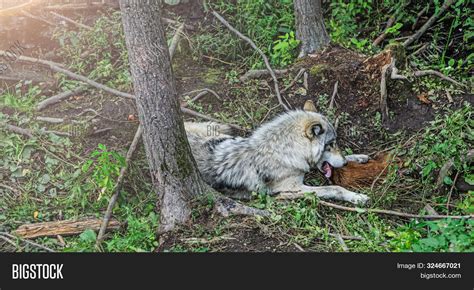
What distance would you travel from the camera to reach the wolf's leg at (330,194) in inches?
231

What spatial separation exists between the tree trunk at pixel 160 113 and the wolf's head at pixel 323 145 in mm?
1432

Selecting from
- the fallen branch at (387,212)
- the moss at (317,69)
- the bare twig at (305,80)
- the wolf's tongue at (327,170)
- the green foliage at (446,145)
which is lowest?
the fallen branch at (387,212)

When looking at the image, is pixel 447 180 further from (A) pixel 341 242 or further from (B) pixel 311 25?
(B) pixel 311 25

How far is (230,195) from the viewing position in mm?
6199

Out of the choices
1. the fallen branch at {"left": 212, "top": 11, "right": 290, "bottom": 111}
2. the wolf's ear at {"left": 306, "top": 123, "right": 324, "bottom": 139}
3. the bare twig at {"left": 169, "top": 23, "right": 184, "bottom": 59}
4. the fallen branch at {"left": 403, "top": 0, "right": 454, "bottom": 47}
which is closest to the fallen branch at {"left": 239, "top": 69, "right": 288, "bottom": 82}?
the fallen branch at {"left": 212, "top": 11, "right": 290, "bottom": 111}

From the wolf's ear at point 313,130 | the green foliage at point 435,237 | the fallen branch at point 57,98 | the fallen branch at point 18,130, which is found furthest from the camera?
the fallen branch at point 57,98

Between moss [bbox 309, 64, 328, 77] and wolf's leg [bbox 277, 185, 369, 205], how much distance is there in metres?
1.86

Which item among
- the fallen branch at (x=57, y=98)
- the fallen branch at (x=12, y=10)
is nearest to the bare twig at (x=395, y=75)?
the fallen branch at (x=57, y=98)

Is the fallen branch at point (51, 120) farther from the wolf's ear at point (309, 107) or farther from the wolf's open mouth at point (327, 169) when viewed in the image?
the wolf's open mouth at point (327, 169)

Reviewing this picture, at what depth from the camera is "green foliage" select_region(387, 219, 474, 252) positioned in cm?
466

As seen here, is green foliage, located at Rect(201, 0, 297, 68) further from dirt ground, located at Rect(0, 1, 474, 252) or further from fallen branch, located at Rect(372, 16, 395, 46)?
fallen branch, located at Rect(372, 16, 395, 46)
